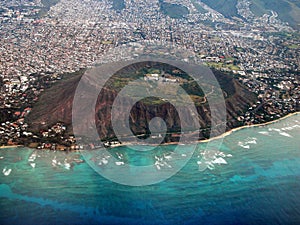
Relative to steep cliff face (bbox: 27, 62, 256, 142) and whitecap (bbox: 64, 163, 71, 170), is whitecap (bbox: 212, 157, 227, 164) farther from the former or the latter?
whitecap (bbox: 64, 163, 71, 170)

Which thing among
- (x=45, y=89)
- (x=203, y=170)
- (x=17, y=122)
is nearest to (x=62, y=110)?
(x=17, y=122)

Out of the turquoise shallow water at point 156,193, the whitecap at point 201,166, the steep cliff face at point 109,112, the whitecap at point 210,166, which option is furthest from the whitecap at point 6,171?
the whitecap at point 210,166

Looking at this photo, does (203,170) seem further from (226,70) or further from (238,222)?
(226,70)

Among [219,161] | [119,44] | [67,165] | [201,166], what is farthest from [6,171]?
[119,44]

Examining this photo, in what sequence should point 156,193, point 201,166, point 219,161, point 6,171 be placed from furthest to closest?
point 219,161 < point 201,166 < point 6,171 < point 156,193

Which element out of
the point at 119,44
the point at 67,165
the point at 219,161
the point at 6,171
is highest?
the point at 119,44

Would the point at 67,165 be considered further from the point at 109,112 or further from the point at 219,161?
the point at 219,161

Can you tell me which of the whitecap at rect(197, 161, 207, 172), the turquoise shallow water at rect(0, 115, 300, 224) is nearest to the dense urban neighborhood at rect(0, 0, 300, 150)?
the turquoise shallow water at rect(0, 115, 300, 224)
